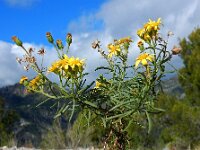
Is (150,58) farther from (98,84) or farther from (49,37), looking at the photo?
(49,37)

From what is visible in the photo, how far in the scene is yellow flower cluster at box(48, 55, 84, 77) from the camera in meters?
2.13

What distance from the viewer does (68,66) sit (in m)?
2.12

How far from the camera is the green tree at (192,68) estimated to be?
1786 cm

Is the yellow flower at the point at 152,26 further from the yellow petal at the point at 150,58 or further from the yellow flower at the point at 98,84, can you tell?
the yellow flower at the point at 98,84

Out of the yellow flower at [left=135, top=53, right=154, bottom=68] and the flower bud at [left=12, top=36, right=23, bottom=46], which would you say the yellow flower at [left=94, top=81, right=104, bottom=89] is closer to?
the yellow flower at [left=135, top=53, right=154, bottom=68]

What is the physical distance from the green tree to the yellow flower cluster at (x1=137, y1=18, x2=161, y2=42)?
50.2 feet

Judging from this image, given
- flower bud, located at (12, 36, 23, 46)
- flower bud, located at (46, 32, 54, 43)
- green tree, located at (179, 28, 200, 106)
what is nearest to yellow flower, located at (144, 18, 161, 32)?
flower bud, located at (46, 32, 54, 43)

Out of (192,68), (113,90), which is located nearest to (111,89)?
(113,90)

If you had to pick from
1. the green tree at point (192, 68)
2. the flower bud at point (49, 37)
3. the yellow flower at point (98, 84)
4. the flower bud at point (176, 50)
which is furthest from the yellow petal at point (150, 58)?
the green tree at point (192, 68)

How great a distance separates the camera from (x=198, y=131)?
17.7 metres

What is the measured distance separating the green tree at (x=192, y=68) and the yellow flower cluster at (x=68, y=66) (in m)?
15.6

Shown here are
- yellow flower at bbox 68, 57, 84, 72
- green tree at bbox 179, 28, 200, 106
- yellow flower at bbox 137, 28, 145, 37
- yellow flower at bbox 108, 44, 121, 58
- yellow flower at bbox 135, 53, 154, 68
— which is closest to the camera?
yellow flower at bbox 68, 57, 84, 72

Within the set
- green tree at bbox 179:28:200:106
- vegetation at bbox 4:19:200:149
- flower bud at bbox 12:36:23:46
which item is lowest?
vegetation at bbox 4:19:200:149

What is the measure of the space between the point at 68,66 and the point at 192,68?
1662cm
